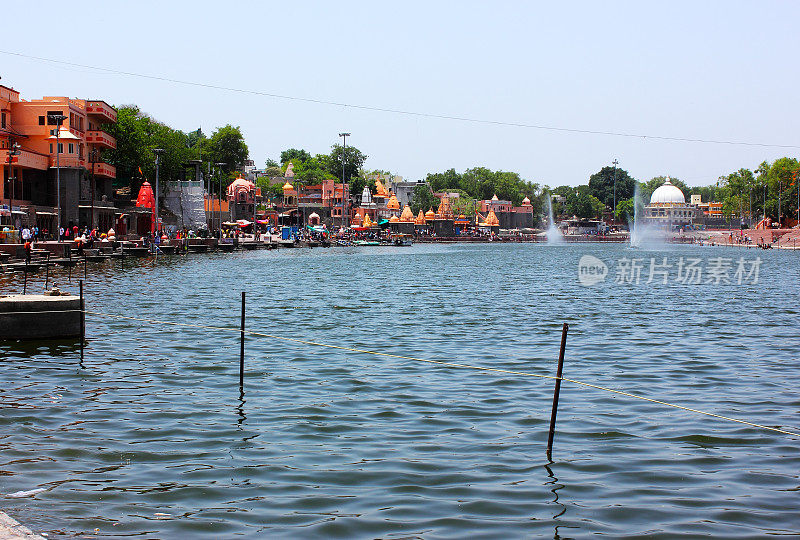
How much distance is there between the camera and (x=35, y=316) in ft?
61.8

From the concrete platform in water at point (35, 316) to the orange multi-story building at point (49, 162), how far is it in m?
43.4

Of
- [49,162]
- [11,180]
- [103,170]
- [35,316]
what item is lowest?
[35,316]

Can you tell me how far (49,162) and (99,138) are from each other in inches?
425

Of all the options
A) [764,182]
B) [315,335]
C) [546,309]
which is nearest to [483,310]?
[546,309]

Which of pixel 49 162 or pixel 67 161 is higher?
pixel 67 161

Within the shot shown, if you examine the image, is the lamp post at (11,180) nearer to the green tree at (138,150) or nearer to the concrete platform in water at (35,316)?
the green tree at (138,150)

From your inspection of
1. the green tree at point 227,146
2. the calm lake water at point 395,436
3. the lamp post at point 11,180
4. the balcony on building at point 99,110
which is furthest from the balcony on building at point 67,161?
the green tree at point 227,146

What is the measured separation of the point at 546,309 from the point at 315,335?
508 inches

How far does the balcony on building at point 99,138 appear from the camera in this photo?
78.2m

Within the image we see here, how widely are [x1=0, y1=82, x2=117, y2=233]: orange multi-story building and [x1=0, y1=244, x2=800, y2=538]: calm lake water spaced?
140ft

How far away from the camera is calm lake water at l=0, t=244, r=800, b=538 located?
8.72 metres

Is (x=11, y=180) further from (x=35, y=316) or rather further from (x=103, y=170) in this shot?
(x=35, y=316)

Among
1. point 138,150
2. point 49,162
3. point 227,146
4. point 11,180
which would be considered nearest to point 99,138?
point 49,162

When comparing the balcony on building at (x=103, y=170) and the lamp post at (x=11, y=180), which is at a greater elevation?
the balcony on building at (x=103, y=170)
